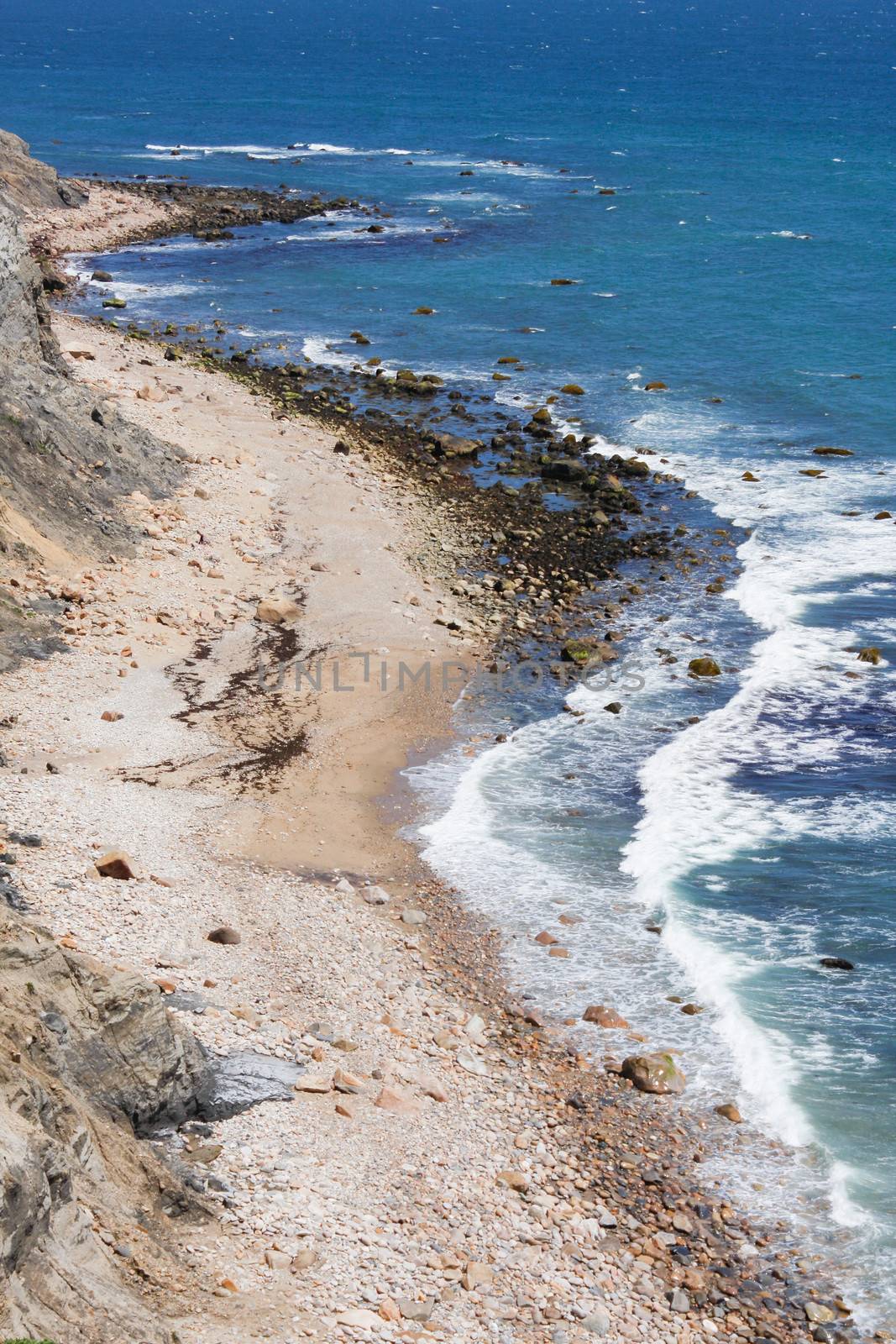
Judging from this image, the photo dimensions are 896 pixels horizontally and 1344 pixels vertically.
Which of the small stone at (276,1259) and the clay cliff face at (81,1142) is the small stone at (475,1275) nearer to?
the small stone at (276,1259)

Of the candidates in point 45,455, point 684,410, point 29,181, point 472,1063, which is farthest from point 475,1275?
point 29,181

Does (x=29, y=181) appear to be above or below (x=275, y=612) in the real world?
above

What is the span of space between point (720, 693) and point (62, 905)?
1673cm

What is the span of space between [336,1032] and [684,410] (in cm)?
3649

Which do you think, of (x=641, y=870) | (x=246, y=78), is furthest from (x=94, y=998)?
(x=246, y=78)

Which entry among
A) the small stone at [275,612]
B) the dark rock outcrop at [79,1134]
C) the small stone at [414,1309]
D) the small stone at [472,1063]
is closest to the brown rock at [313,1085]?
the dark rock outcrop at [79,1134]

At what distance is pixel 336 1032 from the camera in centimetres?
1811

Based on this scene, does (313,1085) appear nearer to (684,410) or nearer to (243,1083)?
(243,1083)

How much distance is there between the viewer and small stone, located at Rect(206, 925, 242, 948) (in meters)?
19.3

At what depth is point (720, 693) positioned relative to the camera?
30031 mm

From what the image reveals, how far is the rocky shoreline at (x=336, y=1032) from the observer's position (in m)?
14.2

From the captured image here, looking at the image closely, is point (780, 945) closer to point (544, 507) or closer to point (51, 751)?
point (51, 751)

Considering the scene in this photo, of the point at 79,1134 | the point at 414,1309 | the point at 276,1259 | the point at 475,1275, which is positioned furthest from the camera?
the point at 475,1275

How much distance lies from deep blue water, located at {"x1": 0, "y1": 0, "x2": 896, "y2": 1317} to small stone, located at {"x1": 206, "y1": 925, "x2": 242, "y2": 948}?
14.7ft
